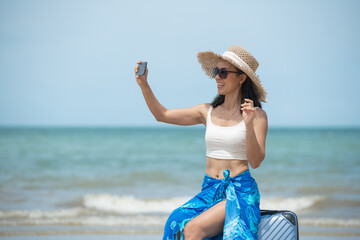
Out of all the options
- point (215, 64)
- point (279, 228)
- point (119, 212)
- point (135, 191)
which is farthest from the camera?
point (135, 191)

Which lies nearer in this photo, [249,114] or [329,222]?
[249,114]

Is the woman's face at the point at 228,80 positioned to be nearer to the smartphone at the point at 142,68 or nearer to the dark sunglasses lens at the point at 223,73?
the dark sunglasses lens at the point at 223,73

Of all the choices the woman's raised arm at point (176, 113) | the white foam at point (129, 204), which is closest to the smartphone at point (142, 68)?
the woman's raised arm at point (176, 113)

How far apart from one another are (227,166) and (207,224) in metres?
0.48

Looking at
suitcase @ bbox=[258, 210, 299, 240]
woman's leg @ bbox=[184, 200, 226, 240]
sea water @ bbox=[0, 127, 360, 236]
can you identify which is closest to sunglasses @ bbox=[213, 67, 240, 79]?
woman's leg @ bbox=[184, 200, 226, 240]

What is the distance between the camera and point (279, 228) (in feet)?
10.1

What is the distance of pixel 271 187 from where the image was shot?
987cm

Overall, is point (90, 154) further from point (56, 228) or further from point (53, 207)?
point (56, 228)

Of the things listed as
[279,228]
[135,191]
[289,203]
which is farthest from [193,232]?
[135,191]

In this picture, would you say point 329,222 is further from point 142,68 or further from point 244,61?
point 142,68

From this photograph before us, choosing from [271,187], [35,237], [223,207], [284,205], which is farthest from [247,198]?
[271,187]

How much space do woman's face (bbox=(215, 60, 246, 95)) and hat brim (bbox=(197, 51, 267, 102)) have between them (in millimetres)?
74

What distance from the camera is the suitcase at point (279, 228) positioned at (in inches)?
120

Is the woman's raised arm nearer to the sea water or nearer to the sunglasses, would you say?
the sunglasses
